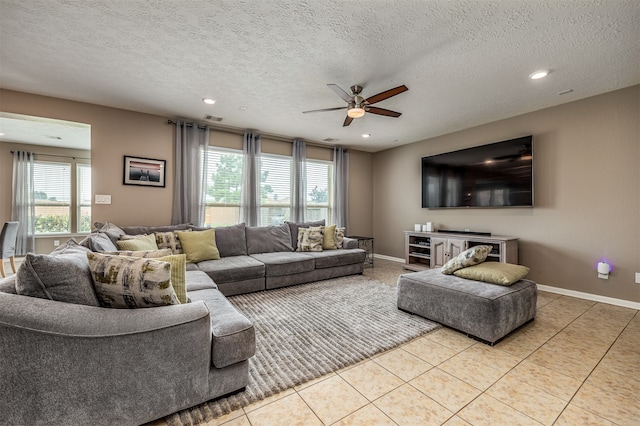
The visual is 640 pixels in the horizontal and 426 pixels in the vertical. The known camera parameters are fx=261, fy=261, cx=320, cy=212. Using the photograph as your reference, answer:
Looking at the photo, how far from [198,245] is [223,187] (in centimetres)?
143

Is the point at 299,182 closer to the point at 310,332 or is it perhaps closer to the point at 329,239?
the point at 329,239

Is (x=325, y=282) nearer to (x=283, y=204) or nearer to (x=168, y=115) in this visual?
(x=283, y=204)

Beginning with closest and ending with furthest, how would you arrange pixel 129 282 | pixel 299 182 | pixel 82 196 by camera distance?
pixel 129 282 → pixel 299 182 → pixel 82 196

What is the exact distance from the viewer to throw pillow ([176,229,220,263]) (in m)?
3.46

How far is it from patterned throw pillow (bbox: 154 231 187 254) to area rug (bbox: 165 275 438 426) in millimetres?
1022

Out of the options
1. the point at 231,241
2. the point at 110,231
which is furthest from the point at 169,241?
the point at 231,241

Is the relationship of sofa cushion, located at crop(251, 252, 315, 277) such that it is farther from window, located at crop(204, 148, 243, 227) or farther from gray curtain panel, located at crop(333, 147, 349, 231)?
gray curtain panel, located at crop(333, 147, 349, 231)

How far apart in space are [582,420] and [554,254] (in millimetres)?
2935

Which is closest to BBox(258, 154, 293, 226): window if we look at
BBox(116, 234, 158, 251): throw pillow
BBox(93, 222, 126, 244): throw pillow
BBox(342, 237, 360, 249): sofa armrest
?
BBox(342, 237, 360, 249): sofa armrest

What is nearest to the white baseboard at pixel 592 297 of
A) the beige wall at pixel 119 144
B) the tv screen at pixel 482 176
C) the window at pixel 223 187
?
the tv screen at pixel 482 176

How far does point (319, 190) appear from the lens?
228 inches

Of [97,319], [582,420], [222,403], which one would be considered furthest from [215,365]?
[582,420]

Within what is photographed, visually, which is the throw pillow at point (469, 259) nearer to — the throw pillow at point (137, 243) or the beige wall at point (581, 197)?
the beige wall at point (581, 197)

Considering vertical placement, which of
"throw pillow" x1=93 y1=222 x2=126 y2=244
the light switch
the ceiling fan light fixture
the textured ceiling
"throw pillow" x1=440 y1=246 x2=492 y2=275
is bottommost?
"throw pillow" x1=440 y1=246 x2=492 y2=275
